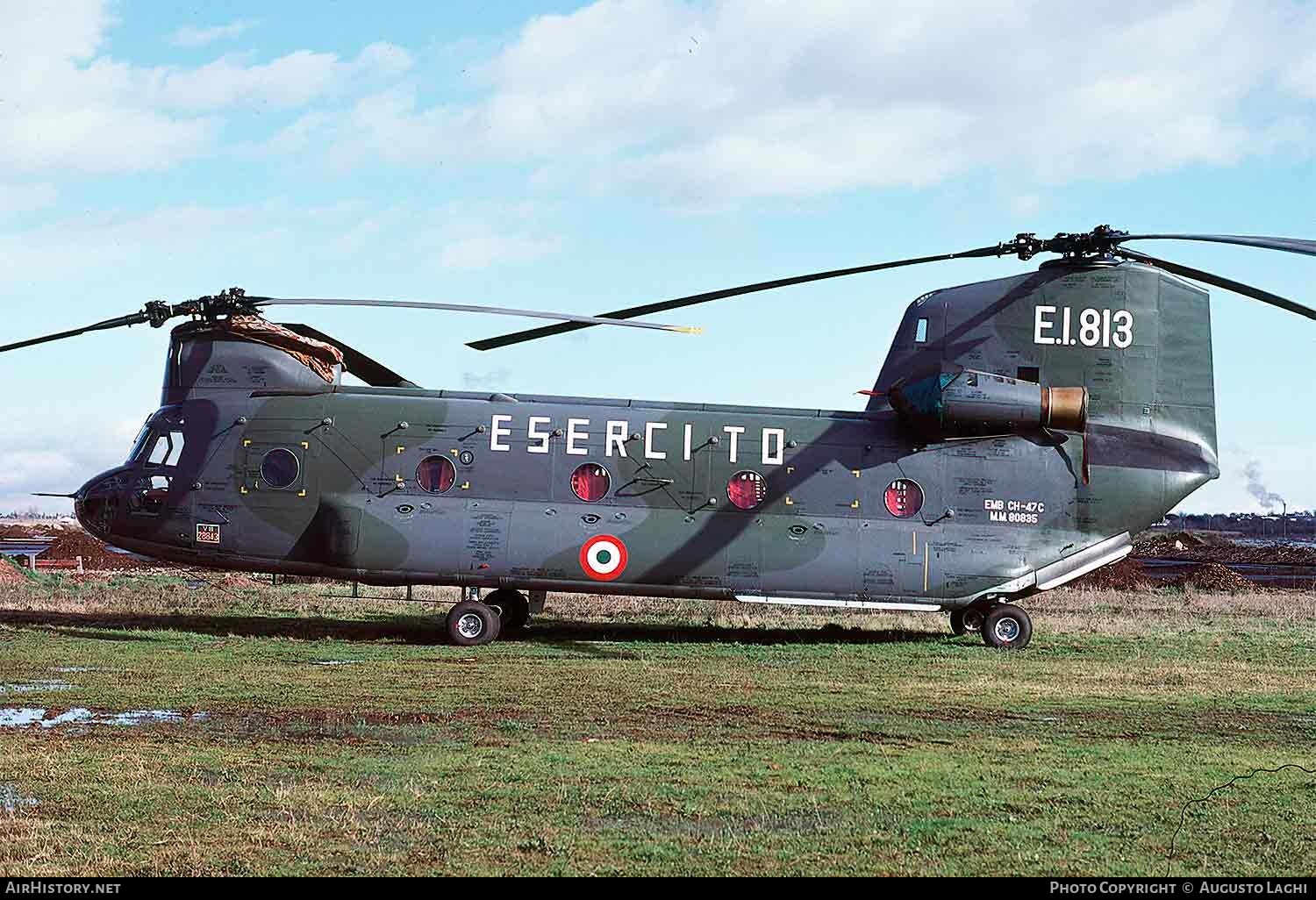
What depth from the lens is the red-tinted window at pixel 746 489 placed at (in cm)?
2409

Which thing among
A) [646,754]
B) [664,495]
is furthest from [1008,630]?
[646,754]

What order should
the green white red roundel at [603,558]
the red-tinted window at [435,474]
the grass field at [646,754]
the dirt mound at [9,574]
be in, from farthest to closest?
1. the dirt mound at [9,574]
2. the red-tinted window at [435,474]
3. the green white red roundel at [603,558]
4. the grass field at [646,754]

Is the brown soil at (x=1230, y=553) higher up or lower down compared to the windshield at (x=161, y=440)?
higher up

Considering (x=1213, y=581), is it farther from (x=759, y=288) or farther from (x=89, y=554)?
(x=89, y=554)

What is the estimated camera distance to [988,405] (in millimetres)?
23703

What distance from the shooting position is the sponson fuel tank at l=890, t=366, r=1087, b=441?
23.6 metres

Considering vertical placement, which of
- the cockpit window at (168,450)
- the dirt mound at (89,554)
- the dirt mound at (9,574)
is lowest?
the dirt mound at (9,574)

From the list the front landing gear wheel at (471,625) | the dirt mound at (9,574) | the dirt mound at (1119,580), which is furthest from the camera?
the dirt mound at (1119,580)

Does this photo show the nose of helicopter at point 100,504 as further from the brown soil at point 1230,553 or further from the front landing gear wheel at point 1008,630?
the brown soil at point 1230,553

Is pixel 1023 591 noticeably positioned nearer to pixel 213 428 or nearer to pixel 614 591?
pixel 614 591

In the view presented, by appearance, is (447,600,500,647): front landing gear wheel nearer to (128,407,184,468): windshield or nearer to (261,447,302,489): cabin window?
(261,447,302,489): cabin window

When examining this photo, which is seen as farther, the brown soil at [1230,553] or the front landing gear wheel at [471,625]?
the brown soil at [1230,553]

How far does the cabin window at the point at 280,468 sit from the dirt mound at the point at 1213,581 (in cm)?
3286

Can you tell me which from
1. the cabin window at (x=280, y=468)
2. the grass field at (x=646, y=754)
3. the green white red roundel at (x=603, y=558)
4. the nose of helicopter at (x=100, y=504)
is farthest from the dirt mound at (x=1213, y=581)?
the nose of helicopter at (x=100, y=504)
